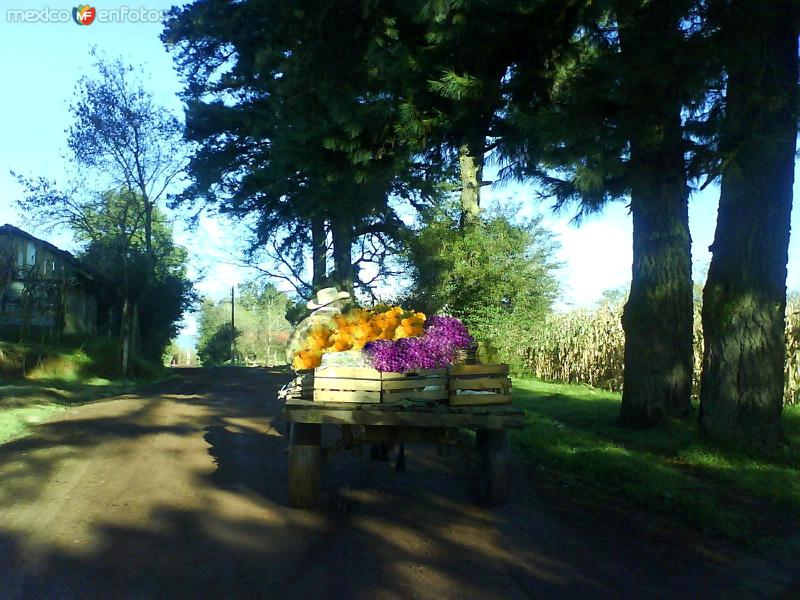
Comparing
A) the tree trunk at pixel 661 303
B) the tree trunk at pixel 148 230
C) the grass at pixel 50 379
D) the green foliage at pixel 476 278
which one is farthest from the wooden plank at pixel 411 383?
the tree trunk at pixel 148 230

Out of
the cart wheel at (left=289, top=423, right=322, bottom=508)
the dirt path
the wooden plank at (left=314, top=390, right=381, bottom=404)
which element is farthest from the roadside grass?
the cart wheel at (left=289, top=423, right=322, bottom=508)

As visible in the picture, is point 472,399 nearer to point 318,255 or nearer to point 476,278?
point 476,278

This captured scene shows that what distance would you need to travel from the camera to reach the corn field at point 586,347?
47.0 feet

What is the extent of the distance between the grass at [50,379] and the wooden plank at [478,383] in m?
6.82

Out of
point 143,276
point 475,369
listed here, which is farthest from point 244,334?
point 475,369

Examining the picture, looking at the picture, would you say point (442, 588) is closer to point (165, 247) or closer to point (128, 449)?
point (128, 449)

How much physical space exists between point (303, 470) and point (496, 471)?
5.46 ft

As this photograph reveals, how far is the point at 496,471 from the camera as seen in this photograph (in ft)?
Result: 21.1

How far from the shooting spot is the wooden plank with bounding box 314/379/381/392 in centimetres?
633

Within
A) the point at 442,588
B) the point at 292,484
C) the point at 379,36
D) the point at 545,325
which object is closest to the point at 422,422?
the point at 292,484

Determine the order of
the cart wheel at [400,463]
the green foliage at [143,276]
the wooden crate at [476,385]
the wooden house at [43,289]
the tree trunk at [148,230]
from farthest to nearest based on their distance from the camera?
the green foliage at [143,276] → the tree trunk at [148,230] → the wooden house at [43,289] → the cart wheel at [400,463] → the wooden crate at [476,385]

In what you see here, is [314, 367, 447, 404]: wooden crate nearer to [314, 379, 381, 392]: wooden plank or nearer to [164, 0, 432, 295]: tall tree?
[314, 379, 381, 392]: wooden plank

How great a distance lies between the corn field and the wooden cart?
7.65 m

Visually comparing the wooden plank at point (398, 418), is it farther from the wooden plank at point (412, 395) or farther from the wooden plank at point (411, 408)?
the wooden plank at point (412, 395)
